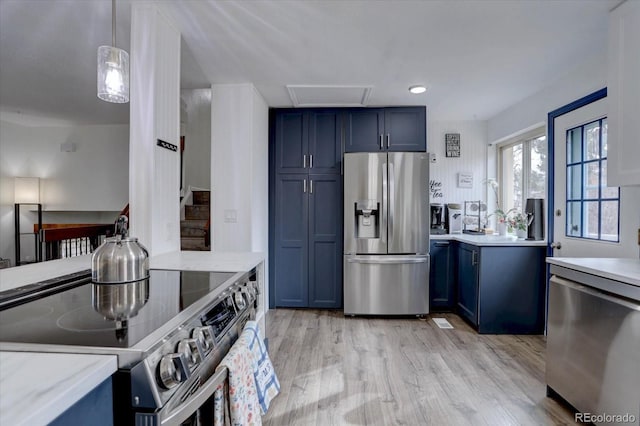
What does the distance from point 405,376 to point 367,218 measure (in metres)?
1.61

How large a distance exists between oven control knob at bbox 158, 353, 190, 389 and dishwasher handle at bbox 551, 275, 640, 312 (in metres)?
1.80

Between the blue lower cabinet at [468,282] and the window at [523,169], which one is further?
the window at [523,169]

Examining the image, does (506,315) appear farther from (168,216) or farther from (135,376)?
(135,376)

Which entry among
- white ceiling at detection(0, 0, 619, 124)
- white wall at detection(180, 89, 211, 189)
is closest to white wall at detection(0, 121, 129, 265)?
white wall at detection(180, 89, 211, 189)

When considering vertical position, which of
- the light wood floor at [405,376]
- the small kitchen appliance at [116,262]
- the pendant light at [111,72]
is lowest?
the light wood floor at [405,376]

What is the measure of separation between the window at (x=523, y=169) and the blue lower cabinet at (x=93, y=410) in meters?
3.61

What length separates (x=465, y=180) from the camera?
165 inches

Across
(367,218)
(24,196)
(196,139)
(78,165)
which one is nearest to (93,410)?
(367,218)

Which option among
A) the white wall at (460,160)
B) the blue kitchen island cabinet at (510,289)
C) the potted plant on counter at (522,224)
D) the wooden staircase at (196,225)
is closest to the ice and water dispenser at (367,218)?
the blue kitchen island cabinet at (510,289)

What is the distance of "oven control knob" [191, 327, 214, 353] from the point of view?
85 cm

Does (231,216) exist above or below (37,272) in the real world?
above

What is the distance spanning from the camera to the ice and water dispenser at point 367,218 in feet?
11.5

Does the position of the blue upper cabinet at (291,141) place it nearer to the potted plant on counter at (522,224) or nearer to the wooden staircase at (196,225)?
the wooden staircase at (196,225)

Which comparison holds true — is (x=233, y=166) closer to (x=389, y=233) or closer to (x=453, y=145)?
(x=389, y=233)
